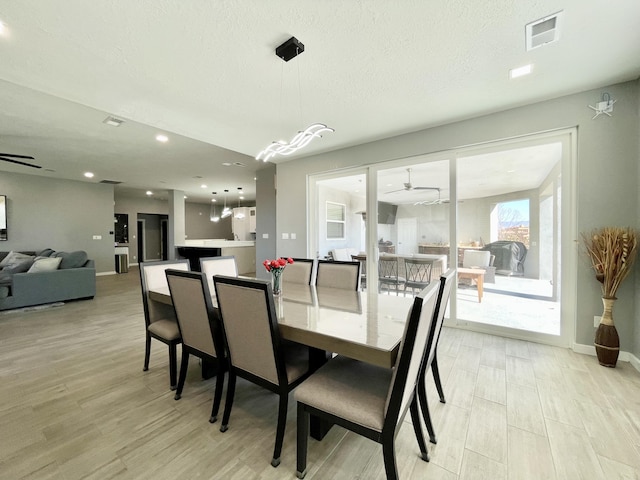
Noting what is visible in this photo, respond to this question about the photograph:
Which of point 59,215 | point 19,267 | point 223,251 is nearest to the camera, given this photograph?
point 19,267

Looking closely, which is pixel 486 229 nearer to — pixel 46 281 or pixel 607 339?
pixel 607 339

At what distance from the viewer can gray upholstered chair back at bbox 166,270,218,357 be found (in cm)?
170

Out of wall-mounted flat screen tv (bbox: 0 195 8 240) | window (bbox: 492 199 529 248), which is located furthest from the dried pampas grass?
wall-mounted flat screen tv (bbox: 0 195 8 240)

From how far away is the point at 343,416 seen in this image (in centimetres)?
120

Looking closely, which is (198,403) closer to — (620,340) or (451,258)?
(451,258)

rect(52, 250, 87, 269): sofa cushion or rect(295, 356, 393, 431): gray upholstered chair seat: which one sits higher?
rect(52, 250, 87, 269): sofa cushion

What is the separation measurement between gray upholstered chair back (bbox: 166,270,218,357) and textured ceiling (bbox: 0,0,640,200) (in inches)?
66.2

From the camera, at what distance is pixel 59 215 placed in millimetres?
7074

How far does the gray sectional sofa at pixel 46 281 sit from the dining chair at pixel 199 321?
14.3 feet

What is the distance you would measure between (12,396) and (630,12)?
200 inches

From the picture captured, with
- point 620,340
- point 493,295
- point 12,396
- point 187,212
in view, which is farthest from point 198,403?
point 187,212

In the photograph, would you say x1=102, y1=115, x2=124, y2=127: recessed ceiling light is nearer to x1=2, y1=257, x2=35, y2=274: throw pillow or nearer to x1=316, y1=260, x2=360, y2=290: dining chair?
x1=316, y1=260, x2=360, y2=290: dining chair

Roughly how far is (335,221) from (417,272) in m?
1.65

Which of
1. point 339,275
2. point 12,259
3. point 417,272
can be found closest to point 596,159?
point 417,272
